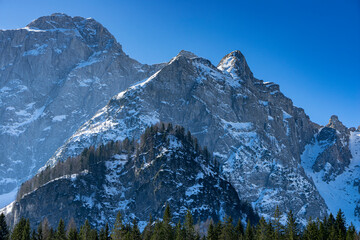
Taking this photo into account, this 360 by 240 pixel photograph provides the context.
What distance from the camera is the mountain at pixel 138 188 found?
17238 centimetres

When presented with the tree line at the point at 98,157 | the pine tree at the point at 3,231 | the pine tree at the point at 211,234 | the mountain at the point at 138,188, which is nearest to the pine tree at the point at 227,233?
the pine tree at the point at 211,234

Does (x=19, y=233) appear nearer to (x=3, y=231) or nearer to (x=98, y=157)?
(x=3, y=231)

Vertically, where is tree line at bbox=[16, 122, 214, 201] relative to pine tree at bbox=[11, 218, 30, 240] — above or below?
above

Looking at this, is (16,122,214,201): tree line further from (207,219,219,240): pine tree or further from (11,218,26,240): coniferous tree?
(207,219,219,240): pine tree

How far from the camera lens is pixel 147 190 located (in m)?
179

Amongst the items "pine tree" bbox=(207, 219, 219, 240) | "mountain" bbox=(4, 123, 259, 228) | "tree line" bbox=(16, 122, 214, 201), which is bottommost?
"pine tree" bbox=(207, 219, 219, 240)

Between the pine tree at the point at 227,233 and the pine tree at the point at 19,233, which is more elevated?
the pine tree at the point at 19,233

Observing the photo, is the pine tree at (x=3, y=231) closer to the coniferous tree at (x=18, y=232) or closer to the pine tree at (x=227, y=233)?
the coniferous tree at (x=18, y=232)

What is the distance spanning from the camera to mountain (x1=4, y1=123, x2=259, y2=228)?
566ft

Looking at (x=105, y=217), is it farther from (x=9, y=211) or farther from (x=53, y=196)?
(x=9, y=211)

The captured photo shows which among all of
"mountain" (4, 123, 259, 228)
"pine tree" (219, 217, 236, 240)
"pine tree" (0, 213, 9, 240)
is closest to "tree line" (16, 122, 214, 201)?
"mountain" (4, 123, 259, 228)

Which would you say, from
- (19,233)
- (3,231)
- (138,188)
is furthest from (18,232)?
(138,188)

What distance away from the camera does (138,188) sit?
181250 millimetres

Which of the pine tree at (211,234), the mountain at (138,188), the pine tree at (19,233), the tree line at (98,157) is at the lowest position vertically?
the pine tree at (211,234)
